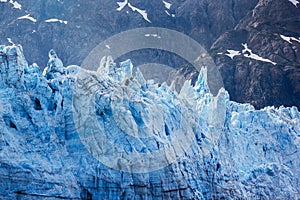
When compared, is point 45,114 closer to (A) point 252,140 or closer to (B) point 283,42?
(A) point 252,140

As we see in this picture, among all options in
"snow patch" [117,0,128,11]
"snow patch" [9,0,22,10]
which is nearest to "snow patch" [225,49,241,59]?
"snow patch" [117,0,128,11]

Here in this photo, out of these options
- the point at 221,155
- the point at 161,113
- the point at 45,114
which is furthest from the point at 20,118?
the point at 221,155

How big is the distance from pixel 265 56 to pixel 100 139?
91.0 metres

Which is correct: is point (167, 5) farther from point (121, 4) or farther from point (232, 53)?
point (232, 53)

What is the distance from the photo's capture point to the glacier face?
34062 mm

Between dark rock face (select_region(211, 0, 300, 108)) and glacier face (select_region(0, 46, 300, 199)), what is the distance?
234ft

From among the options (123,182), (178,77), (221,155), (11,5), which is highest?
(11,5)

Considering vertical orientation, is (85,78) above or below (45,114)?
above

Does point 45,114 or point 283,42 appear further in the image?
point 283,42

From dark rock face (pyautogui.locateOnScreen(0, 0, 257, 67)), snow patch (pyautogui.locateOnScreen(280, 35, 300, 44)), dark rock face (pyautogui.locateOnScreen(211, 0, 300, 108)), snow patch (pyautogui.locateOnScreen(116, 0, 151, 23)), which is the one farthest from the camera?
snow patch (pyautogui.locateOnScreen(116, 0, 151, 23))

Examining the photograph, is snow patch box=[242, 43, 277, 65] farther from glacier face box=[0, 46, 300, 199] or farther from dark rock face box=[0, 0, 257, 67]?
glacier face box=[0, 46, 300, 199]

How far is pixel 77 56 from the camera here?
4680 inches

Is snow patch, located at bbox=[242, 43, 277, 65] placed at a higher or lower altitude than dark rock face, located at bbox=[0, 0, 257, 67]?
lower

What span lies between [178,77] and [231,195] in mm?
75743
